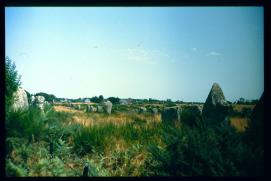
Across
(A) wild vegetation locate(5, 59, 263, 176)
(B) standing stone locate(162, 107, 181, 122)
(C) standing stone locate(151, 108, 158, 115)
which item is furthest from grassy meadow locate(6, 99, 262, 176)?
(C) standing stone locate(151, 108, 158, 115)

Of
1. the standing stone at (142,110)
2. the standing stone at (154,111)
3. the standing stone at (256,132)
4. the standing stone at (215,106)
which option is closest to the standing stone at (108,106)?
the standing stone at (142,110)

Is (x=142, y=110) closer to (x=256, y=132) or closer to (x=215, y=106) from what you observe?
(x=215, y=106)

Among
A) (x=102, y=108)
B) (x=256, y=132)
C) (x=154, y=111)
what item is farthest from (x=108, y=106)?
(x=256, y=132)

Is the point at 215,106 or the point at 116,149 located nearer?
the point at 116,149

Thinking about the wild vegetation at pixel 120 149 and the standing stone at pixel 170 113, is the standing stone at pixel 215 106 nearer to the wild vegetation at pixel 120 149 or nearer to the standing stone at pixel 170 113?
the wild vegetation at pixel 120 149

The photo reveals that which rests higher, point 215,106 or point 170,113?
point 215,106

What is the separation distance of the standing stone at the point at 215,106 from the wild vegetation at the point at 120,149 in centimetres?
124

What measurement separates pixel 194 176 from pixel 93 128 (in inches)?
118

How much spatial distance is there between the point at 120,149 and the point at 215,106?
3.92m

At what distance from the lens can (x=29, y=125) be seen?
24.0 ft

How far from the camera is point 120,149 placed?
7.21m

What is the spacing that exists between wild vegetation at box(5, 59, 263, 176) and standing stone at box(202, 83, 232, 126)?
4.07 ft

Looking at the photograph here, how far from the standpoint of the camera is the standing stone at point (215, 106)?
9.84 metres

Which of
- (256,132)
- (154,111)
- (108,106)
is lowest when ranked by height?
(256,132)
